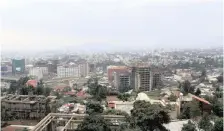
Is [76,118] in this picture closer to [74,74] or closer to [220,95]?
[220,95]

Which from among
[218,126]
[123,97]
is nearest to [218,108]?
[218,126]

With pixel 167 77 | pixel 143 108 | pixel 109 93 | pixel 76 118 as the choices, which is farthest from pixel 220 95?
pixel 167 77

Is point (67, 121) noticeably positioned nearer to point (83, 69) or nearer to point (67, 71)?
point (67, 71)

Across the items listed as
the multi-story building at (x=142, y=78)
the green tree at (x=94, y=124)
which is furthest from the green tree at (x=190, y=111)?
the multi-story building at (x=142, y=78)

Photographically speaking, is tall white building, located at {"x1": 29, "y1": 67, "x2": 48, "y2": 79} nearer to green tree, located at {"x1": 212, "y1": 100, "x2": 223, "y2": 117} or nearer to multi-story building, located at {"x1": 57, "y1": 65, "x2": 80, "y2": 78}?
multi-story building, located at {"x1": 57, "y1": 65, "x2": 80, "y2": 78}

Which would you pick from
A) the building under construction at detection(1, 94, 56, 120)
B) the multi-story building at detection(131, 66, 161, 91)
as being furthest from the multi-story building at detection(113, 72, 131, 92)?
the building under construction at detection(1, 94, 56, 120)
